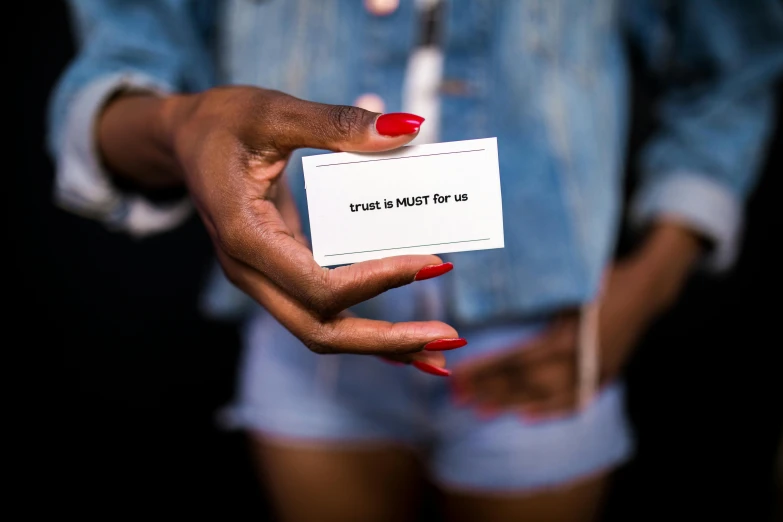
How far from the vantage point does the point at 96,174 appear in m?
0.54

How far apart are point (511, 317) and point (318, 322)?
0.31m

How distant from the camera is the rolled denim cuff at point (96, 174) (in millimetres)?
517

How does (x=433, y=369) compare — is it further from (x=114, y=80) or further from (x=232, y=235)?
(x=114, y=80)

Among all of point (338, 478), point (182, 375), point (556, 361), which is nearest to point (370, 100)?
point (556, 361)

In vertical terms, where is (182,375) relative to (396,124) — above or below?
below

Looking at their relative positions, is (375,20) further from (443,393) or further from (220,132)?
(443,393)

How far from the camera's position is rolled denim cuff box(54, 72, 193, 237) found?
52cm

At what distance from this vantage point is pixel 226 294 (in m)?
0.66

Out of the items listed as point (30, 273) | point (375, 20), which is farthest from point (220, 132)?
point (30, 273)

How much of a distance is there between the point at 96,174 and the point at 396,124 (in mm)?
362

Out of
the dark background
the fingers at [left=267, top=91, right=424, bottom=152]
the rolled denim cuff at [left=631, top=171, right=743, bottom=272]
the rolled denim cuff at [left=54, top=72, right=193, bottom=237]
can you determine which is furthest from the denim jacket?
the dark background

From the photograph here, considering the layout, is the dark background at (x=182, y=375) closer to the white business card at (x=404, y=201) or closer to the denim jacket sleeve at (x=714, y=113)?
the denim jacket sleeve at (x=714, y=113)

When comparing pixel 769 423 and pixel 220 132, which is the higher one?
pixel 220 132

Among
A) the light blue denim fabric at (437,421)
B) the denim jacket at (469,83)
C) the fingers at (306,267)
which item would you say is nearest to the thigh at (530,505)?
the light blue denim fabric at (437,421)
